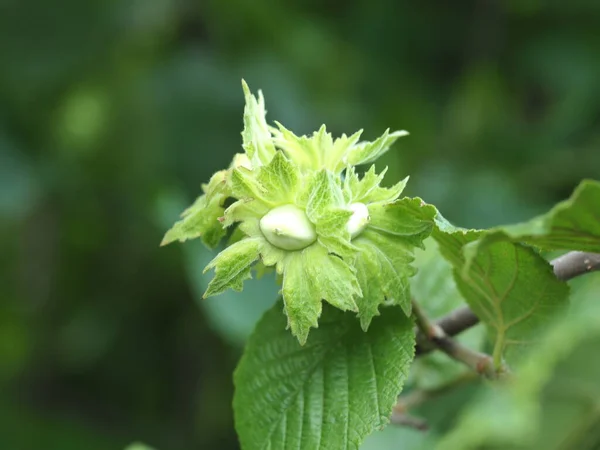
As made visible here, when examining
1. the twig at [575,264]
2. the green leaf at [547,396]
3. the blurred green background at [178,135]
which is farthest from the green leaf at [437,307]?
the blurred green background at [178,135]

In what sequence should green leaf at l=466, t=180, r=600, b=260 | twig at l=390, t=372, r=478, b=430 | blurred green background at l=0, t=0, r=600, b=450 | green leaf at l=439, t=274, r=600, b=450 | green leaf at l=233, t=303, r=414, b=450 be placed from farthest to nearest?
blurred green background at l=0, t=0, r=600, b=450
twig at l=390, t=372, r=478, b=430
green leaf at l=233, t=303, r=414, b=450
green leaf at l=466, t=180, r=600, b=260
green leaf at l=439, t=274, r=600, b=450

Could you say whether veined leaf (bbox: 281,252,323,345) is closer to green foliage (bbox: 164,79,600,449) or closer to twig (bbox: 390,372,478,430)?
green foliage (bbox: 164,79,600,449)

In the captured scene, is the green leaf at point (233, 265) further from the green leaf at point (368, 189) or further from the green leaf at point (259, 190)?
the green leaf at point (368, 189)


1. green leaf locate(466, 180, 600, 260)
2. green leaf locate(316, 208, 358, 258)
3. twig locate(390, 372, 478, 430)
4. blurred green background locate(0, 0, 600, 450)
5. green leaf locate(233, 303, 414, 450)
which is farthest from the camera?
blurred green background locate(0, 0, 600, 450)

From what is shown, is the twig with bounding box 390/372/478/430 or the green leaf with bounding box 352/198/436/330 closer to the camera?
the green leaf with bounding box 352/198/436/330

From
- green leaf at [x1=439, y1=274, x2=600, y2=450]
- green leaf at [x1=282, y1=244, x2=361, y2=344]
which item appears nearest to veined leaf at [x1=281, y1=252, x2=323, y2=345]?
green leaf at [x1=282, y1=244, x2=361, y2=344]
